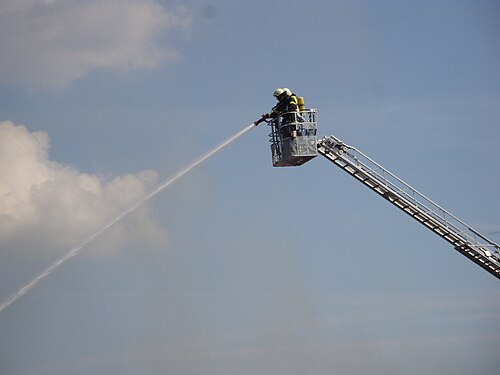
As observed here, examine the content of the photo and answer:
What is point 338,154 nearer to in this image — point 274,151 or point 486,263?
point 274,151

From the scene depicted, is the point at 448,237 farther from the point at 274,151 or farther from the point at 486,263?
the point at 274,151

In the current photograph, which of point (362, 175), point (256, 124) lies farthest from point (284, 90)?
point (362, 175)

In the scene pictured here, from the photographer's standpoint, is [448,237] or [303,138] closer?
[303,138]

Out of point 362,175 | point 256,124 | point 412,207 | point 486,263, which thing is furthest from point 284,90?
point 486,263

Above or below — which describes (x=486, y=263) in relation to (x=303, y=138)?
below

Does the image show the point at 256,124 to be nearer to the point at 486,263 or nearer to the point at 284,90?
the point at 284,90

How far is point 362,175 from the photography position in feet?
193

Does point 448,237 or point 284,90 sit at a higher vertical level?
point 284,90

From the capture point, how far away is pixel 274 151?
57062 mm

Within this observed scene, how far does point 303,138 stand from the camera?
56125 mm

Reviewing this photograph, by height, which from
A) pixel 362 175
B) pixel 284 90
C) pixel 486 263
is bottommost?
pixel 486 263

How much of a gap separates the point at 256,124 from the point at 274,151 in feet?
6.67

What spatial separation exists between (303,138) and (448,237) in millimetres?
11831

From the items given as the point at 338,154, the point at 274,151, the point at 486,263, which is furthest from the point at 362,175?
the point at 486,263
